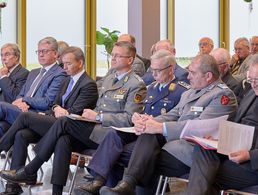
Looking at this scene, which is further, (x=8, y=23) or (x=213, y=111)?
(x=8, y=23)

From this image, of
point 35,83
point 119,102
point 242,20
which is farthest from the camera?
point 242,20

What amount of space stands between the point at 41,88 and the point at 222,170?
253 cm

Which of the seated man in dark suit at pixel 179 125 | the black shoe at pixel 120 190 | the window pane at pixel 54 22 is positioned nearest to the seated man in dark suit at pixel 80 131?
the seated man in dark suit at pixel 179 125

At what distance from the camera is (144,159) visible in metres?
3.65

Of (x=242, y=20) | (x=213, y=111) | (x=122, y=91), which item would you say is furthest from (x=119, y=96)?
(x=242, y=20)

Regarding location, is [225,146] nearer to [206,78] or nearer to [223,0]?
[206,78]

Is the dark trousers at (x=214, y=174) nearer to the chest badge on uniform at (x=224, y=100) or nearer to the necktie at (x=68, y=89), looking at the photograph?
the chest badge on uniform at (x=224, y=100)

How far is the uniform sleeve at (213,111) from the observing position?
3.71m

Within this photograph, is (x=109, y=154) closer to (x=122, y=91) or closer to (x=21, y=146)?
(x=122, y=91)

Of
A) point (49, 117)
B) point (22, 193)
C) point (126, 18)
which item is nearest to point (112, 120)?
point (49, 117)

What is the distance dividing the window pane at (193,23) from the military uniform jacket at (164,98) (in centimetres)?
677

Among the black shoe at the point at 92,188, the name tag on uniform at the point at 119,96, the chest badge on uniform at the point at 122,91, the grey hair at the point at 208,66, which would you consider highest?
the grey hair at the point at 208,66

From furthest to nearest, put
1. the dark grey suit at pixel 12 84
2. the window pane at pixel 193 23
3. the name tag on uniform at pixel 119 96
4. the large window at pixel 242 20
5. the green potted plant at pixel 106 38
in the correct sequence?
the large window at pixel 242 20
the window pane at pixel 193 23
the green potted plant at pixel 106 38
the dark grey suit at pixel 12 84
the name tag on uniform at pixel 119 96

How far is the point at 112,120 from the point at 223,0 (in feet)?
27.1
